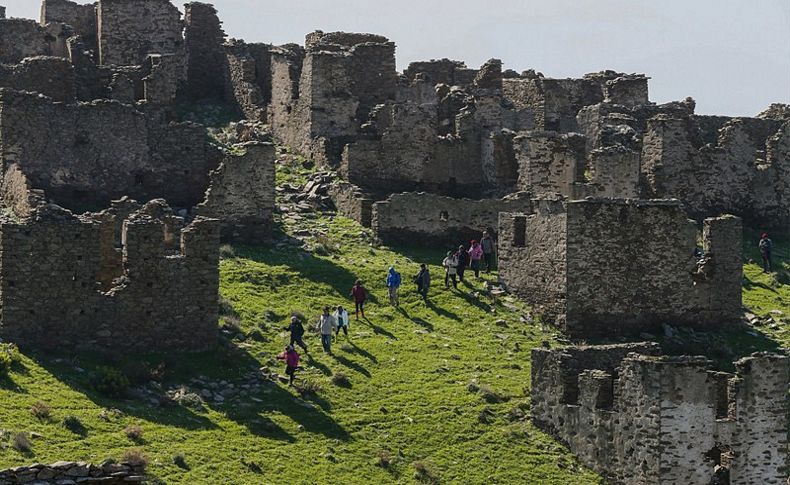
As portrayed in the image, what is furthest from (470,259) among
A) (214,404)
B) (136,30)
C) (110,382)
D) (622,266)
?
(136,30)

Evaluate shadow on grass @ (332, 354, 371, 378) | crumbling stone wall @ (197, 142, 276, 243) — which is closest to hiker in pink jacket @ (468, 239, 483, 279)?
crumbling stone wall @ (197, 142, 276, 243)

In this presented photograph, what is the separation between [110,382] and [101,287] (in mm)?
3563

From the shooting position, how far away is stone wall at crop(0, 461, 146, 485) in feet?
91.1

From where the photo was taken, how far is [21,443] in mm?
41875

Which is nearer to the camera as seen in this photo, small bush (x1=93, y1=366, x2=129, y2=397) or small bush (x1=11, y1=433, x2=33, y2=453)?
small bush (x1=11, y1=433, x2=33, y2=453)

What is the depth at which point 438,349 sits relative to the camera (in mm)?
51781

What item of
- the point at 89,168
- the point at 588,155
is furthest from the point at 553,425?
the point at 588,155

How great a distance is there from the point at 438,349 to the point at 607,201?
266 inches

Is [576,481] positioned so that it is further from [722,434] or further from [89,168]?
[89,168]

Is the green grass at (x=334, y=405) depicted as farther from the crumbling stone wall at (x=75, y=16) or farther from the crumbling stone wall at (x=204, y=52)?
the crumbling stone wall at (x=75, y=16)

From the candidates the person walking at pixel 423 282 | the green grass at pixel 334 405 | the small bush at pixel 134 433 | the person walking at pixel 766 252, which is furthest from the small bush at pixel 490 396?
the person walking at pixel 766 252

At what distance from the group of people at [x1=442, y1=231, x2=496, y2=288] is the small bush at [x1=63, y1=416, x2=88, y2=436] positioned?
582 inches

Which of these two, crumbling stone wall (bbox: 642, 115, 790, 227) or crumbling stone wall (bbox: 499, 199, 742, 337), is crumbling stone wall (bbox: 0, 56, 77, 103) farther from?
crumbling stone wall (bbox: 642, 115, 790, 227)

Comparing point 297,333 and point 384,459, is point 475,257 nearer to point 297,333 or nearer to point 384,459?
point 297,333
